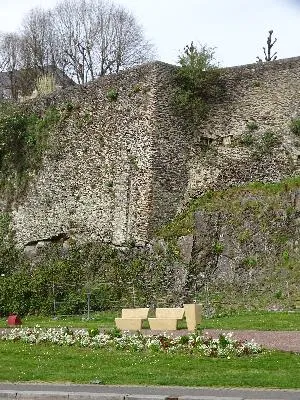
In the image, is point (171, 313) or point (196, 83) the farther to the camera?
point (196, 83)

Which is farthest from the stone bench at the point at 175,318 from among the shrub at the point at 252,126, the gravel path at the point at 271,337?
the shrub at the point at 252,126

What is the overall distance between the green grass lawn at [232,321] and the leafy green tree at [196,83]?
8.31m

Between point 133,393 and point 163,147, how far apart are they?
17933 millimetres

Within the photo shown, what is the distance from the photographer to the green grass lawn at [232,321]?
61.7ft

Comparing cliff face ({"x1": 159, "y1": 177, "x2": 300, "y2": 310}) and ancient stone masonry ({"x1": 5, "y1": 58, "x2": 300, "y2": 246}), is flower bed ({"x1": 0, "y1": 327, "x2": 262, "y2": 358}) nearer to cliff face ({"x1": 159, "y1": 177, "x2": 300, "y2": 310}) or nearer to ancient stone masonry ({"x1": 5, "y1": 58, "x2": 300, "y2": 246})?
cliff face ({"x1": 159, "y1": 177, "x2": 300, "y2": 310})

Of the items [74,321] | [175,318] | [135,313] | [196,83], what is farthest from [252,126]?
[175,318]

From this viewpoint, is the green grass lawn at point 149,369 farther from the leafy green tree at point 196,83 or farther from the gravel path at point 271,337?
the leafy green tree at point 196,83

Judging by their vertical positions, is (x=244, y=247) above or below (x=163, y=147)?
below

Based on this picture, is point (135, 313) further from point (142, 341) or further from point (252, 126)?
point (252, 126)

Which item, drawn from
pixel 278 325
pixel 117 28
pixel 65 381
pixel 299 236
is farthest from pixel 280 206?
pixel 117 28

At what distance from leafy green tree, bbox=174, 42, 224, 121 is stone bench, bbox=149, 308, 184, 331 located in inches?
414

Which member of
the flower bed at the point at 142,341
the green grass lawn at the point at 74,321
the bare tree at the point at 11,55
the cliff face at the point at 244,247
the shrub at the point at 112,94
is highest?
the bare tree at the point at 11,55

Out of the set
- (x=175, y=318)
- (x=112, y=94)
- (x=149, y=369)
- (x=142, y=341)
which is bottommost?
(x=149, y=369)

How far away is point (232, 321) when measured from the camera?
2025cm
